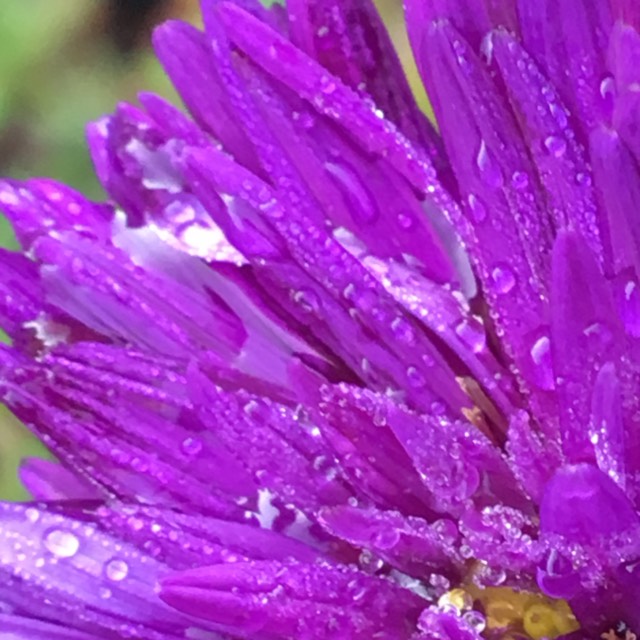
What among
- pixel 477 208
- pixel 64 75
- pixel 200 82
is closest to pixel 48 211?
pixel 200 82

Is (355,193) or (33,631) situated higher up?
(355,193)

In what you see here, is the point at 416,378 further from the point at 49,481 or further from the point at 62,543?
the point at 49,481

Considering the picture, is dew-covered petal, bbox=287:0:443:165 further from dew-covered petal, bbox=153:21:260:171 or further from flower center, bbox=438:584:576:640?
flower center, bbox=438:584:576:640

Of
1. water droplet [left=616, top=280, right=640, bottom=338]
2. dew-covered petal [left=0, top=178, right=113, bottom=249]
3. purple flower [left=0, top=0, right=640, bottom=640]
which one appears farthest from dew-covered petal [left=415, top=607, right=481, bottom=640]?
dew-covered petal [left=0, top=178, right=113, bottom=249]

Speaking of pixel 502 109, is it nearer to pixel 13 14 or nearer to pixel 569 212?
pixel 569 212

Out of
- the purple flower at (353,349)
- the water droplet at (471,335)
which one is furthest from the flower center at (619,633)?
the water droplet at (471,335)

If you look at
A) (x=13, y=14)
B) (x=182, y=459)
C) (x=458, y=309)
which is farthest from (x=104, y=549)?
(x=13, y=14)
